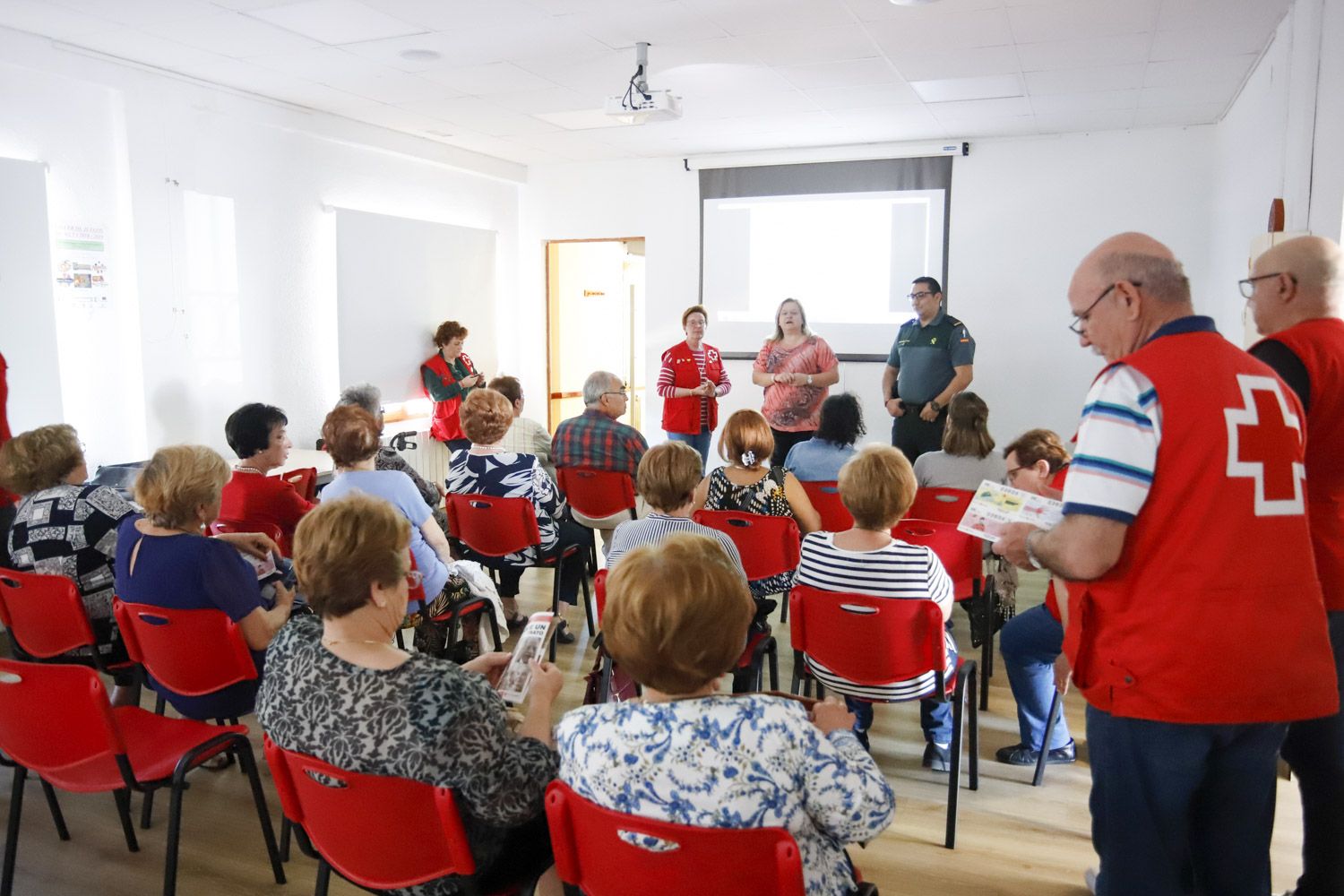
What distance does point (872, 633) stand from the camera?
8.27 ft

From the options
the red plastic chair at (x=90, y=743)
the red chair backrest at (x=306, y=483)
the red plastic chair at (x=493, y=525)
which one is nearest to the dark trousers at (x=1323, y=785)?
the red plastic chair at (x=90, y=743)

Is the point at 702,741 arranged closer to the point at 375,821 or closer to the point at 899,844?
the point at 375,821

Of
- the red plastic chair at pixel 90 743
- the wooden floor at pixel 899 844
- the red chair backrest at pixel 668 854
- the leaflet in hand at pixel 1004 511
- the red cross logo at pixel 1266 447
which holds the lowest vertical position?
the wooden floor at pixel 899 844

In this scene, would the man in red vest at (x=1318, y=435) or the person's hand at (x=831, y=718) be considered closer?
the person's hand at (x=831, y=718)

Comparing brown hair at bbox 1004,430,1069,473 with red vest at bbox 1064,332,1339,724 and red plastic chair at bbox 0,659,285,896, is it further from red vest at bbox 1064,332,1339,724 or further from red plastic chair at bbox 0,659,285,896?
red plastic chair at bbox 0,659,285,896

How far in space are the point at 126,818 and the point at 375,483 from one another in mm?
1239

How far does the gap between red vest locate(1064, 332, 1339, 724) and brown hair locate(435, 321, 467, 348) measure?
21.7ft

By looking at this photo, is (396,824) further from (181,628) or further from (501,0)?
(501,0)

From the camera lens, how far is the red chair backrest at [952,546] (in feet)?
10.7

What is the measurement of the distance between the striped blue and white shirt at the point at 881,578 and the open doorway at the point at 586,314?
6.26 m

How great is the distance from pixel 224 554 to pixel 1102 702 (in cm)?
216

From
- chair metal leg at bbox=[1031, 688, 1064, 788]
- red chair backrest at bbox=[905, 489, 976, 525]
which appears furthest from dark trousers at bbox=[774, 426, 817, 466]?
chair metal leg at bbox=[1031, 688, 1064, 788]

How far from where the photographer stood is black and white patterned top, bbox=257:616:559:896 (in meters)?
1.54

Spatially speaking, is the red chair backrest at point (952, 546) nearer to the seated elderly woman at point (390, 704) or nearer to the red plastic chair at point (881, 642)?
the red plastic chair at point (881, 642)
